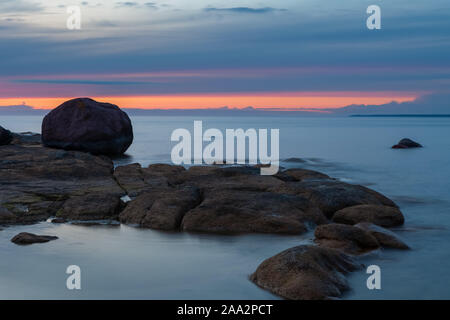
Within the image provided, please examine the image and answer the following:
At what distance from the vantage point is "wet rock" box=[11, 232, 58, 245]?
33.1 feet

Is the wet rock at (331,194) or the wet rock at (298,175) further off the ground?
the wet rock at (331,194)

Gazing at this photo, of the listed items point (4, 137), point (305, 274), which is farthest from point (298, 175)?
point (4, 137)

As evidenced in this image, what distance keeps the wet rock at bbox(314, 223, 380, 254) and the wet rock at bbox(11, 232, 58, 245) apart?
5.19 metres

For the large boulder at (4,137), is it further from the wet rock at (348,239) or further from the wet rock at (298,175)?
the wet rock at (348,239)

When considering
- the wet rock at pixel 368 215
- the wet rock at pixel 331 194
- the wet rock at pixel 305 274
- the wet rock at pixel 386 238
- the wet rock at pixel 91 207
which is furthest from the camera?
the wet rock at pixel 331 194

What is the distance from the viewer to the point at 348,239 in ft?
32.0

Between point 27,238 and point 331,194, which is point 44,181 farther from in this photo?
point 331,194

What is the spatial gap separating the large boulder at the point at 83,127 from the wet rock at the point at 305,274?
1820 cm

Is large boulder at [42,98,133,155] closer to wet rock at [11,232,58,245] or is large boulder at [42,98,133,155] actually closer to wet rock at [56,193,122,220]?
wet rock at [56,193,122,220]

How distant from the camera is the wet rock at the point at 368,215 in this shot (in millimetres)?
11953

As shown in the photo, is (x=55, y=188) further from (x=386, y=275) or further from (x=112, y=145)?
(x=112, y=145)

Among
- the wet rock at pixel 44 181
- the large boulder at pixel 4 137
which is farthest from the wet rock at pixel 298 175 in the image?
the large boulder at pixel 4 137

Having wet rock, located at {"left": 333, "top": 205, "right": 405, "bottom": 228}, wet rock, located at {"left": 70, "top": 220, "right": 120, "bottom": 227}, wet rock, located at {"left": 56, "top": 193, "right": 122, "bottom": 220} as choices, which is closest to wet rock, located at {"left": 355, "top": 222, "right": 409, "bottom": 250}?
wet rock, located at {"left": 333, "top": 205, "right": 405, "bottom": 228}

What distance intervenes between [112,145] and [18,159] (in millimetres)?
8304
